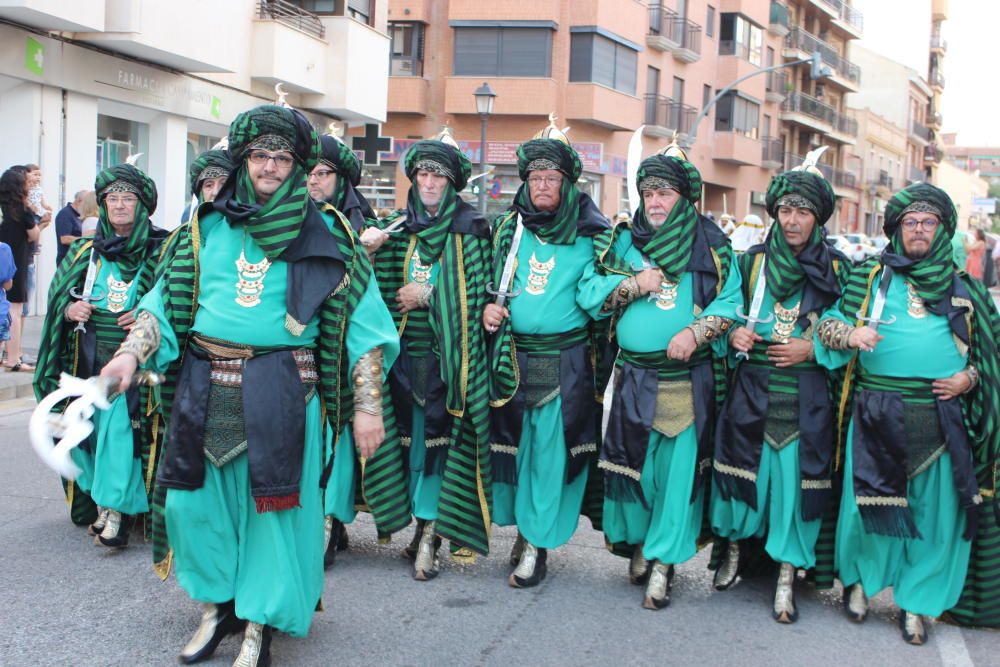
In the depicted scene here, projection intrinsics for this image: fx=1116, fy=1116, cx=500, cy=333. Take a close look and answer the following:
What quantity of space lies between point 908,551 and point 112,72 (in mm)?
13470

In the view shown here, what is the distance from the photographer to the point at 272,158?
400 centimetres

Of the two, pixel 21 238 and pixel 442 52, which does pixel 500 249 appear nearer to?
pixel 21 238

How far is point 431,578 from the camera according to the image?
5480 millimetres

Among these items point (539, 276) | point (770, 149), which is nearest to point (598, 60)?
point (770, 149)

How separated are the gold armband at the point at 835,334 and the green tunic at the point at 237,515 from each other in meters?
2.09

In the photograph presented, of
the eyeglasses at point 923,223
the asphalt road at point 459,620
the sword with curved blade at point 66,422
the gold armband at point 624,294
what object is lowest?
the asphalt road at point 459,620

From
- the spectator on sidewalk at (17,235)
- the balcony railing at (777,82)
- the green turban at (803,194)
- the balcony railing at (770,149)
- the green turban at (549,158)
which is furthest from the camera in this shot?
the balcony railing at (777,82)

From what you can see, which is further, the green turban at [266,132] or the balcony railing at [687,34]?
the balcony railing at [687,34]

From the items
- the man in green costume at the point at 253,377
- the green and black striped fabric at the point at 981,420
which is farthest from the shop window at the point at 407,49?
the man in green costume at the point at 253,377

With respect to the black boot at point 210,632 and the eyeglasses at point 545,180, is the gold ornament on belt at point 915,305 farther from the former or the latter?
the black boot at point 210,632

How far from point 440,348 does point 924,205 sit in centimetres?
233

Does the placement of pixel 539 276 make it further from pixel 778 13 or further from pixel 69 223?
pixel 778 13

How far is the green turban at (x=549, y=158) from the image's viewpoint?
544 cm

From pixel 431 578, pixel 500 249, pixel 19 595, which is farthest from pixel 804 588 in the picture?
pixel 19 595
